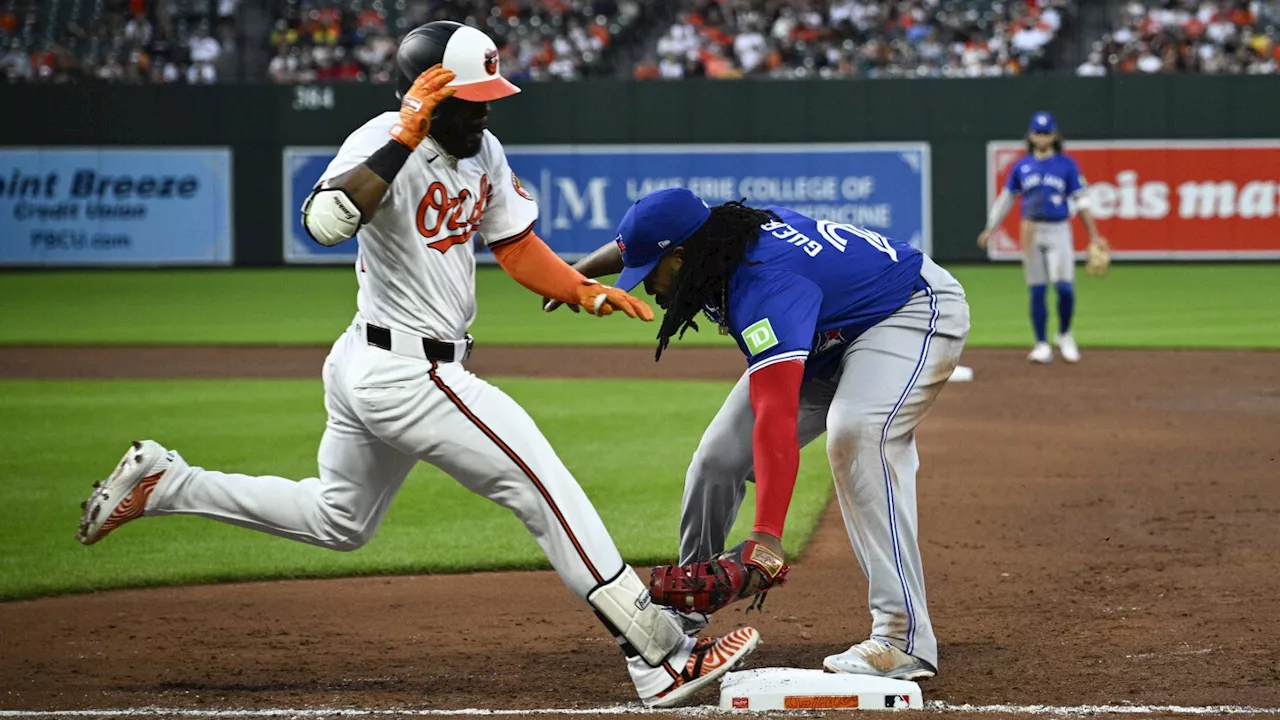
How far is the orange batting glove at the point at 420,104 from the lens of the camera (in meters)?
4.50

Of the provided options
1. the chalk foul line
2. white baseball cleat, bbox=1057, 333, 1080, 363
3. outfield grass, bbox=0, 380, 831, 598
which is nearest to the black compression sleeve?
the chalk foul line

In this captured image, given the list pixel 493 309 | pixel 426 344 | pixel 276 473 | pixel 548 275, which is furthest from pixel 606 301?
pixel 493 309

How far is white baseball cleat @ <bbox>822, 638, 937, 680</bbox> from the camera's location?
5055 mm

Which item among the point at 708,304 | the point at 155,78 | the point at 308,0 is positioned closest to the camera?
the point at 708,304

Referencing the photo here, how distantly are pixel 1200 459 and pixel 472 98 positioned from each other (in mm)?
6445

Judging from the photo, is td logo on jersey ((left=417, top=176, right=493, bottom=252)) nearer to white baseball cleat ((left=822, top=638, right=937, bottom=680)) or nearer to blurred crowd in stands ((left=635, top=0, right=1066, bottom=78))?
white baseball cleat ((left=822, top=638, right=937, bottom=680))

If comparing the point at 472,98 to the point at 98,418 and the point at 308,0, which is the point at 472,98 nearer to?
the point at 98,418

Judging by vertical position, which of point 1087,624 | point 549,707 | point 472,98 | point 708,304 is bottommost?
point 1087,624

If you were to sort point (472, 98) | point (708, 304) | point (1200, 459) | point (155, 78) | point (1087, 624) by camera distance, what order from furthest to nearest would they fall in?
point (155, 78) < point (1200, 459) < point (1087, 624) < point (708, 304) < point (472, 98)

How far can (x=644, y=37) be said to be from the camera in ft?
93.2

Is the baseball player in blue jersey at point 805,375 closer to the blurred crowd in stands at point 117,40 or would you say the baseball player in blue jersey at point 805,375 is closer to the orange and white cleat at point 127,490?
the orange and white cleat at point 127,490

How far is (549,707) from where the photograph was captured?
4863 millimetres

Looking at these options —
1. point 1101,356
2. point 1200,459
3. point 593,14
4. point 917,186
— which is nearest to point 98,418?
point 1200,459

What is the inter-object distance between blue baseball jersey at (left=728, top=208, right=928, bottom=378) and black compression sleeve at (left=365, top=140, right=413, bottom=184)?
1089mm
